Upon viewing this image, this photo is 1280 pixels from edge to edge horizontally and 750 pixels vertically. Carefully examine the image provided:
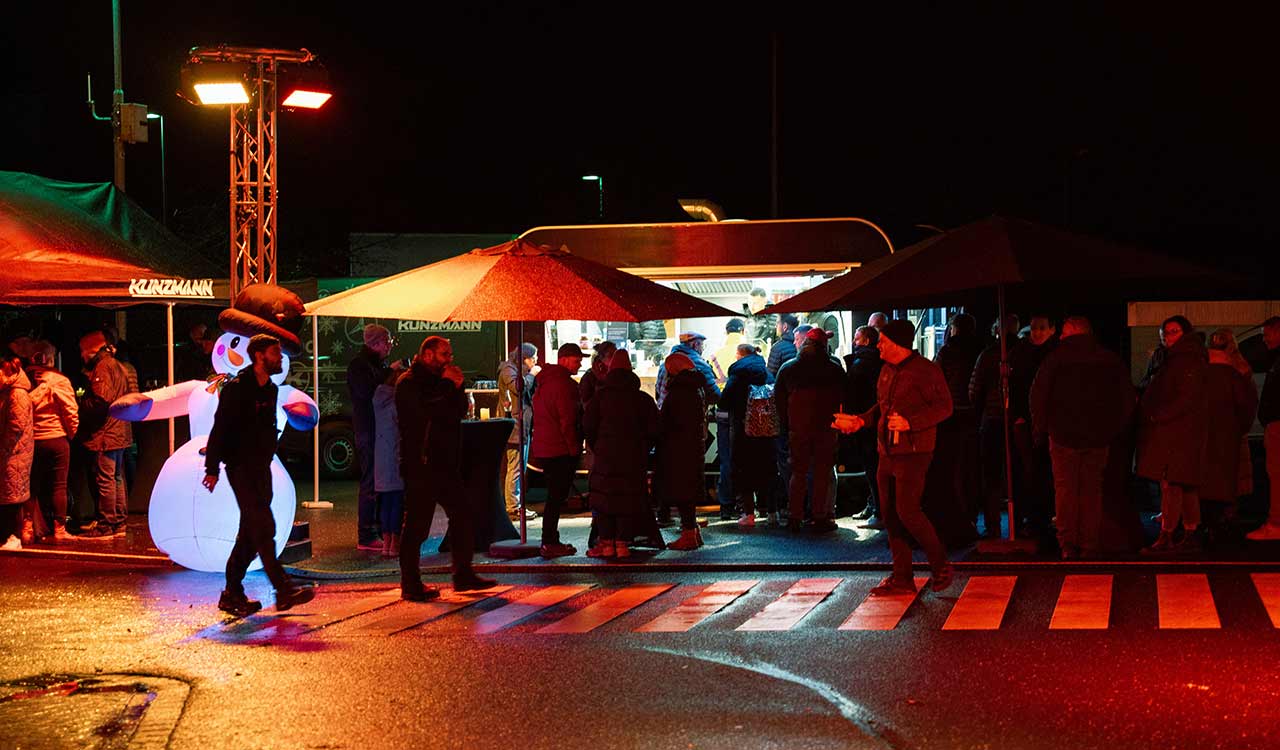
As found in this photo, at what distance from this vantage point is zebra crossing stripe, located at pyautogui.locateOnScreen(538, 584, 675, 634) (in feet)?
33.4

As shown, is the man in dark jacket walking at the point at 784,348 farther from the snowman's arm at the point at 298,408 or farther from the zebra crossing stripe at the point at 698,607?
the snowman's arm at the point at 298,408

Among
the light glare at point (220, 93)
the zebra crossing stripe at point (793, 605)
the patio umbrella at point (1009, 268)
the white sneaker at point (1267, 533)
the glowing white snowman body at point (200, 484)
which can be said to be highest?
the light glare at point (220, 93)

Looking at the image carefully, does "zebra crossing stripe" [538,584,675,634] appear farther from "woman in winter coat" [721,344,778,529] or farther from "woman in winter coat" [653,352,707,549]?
"woman in winter coat" [721,344,778,529]

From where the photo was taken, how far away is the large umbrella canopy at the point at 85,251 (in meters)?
15.7

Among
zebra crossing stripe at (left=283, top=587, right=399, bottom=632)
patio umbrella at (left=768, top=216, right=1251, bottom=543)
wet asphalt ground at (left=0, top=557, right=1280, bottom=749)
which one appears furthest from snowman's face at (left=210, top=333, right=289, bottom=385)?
patio umbrella at (left=768, top=216, right=1251, bottom=543)

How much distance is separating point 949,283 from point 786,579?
2611 millimetres

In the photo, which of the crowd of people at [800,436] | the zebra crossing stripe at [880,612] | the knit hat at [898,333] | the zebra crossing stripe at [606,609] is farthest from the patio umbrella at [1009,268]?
the zebra crossing stripe at [606,609]

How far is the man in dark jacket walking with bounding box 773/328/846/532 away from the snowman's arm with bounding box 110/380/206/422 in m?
5.41

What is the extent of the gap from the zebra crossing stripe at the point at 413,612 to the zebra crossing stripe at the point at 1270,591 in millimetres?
5185

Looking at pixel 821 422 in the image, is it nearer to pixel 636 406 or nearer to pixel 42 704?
pixel 636 406

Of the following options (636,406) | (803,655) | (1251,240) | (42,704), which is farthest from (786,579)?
(1251,240)

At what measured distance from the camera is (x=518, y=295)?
13117 millimetres

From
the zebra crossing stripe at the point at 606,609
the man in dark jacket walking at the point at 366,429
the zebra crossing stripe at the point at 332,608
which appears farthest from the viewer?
the man in dark jacket walking at the point at 366,429

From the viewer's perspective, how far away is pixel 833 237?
664 inches
